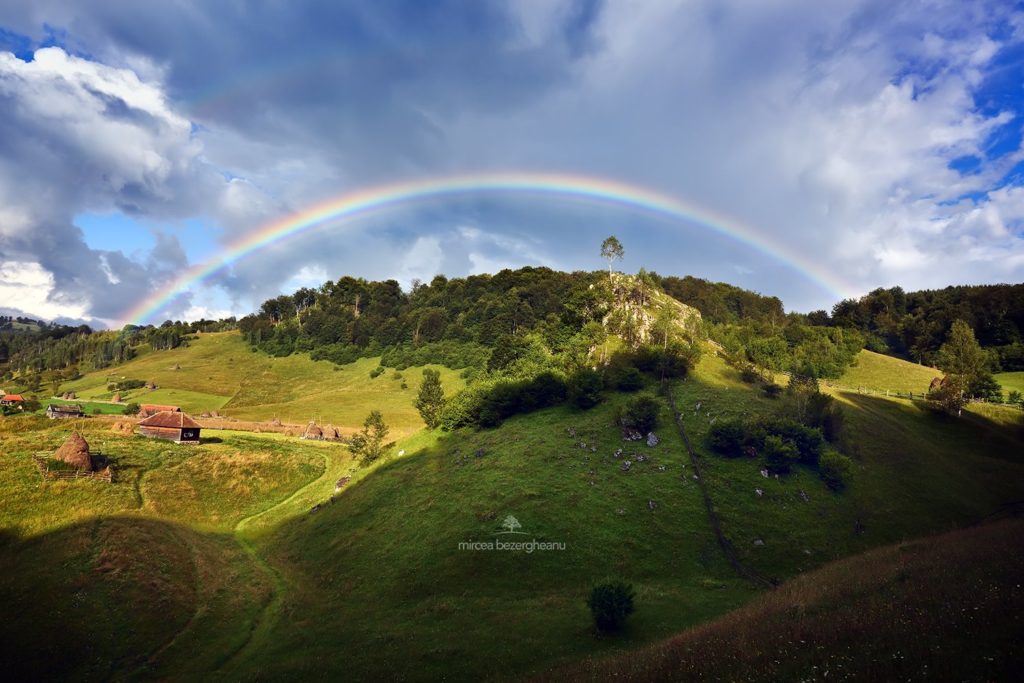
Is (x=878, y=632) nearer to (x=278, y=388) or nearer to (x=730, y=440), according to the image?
(x=730, y=440)

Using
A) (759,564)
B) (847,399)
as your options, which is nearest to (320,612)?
(759,564)

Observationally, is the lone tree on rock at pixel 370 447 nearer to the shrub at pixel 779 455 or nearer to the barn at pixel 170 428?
the barn at pixel 170 428

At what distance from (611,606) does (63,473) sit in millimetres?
58292

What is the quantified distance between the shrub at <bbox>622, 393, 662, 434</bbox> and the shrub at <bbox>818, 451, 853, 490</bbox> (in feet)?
66.3

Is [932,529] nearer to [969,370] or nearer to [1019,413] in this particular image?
[1019,413]

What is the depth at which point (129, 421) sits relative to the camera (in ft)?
336

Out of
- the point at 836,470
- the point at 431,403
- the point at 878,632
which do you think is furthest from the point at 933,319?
the point at 878,632

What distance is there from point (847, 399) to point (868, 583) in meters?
66.3

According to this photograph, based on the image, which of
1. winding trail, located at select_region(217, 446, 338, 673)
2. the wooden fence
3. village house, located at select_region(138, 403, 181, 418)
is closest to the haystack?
the wooden fence

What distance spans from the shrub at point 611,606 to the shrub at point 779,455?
33.6 meters

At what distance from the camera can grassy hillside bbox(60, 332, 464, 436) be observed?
134150 millimetres

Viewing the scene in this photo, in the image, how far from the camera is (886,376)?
11069cm

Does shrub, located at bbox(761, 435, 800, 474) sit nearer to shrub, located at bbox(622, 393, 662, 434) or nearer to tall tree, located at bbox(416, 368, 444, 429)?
shrub, located at bbox(622, 393, 662, 434)

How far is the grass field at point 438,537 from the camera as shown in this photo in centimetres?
3172
